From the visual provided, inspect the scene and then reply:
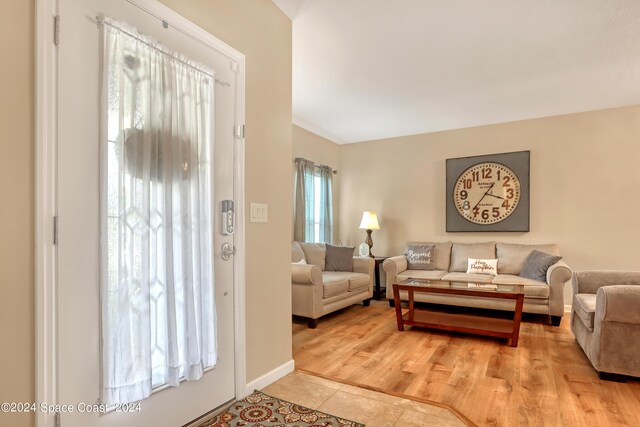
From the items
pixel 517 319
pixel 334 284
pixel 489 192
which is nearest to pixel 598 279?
pixel 517 319

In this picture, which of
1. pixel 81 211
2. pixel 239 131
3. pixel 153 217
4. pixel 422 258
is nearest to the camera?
pixel 81 211

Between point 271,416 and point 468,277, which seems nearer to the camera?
point 271,416

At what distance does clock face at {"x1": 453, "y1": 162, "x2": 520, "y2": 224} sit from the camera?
474cm

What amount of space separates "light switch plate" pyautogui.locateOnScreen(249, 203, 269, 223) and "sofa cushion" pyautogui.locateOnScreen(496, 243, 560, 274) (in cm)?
354

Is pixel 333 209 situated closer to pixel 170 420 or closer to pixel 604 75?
pixel 604 75

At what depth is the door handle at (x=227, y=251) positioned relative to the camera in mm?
1934

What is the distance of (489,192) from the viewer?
4.88 m

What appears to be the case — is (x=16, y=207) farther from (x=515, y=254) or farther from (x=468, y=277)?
(x=515, y=254)

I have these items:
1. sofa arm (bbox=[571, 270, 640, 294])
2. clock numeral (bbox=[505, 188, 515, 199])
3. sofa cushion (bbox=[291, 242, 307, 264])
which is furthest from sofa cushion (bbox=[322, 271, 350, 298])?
clock numeral (bbox=[505, 188, 515, 199])

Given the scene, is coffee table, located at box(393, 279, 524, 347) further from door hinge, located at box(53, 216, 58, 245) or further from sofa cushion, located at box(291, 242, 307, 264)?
door hinge, located at box(53, 216, 58, 245)

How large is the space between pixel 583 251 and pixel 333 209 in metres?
3.57

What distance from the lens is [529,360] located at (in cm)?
273

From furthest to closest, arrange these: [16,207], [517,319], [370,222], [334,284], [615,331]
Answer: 1. [370,222]
2. [334,284]
3. [517,319]
4. [615,331]
5. [16,207]

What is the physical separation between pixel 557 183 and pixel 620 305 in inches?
106
